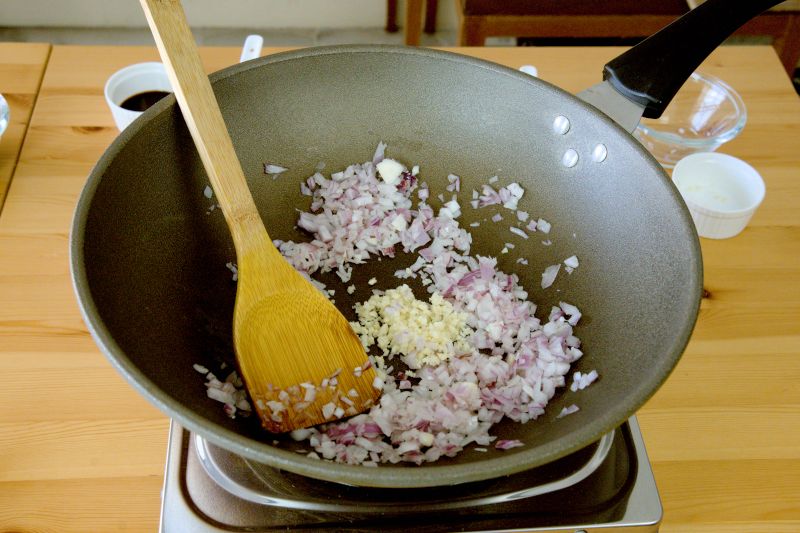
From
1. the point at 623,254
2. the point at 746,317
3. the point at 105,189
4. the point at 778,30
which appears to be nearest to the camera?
the point at 105,189

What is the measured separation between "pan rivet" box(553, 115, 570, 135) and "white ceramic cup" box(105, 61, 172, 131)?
624mm

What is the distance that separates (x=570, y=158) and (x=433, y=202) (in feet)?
0.69

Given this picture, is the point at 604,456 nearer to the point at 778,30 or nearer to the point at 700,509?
the point at 700,509

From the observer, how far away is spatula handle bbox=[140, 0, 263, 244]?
0.74 m

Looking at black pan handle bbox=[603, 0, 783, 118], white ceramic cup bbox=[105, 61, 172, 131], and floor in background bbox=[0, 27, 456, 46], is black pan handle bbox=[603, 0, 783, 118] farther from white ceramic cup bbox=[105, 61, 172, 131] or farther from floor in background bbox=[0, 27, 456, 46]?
floor in background bbox=[0, 27, 456, 46]

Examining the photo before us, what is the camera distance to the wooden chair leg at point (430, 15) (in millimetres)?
2436

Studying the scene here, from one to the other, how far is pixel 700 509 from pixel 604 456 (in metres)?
0.15

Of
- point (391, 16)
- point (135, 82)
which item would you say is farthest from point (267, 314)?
point (391, 16)

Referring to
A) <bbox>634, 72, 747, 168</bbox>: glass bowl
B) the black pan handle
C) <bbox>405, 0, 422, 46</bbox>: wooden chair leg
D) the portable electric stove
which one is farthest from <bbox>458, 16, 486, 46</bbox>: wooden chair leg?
the portable electric stove

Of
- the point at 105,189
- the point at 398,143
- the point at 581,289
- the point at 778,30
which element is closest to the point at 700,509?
the point at 581,289

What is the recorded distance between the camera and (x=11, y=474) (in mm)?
771

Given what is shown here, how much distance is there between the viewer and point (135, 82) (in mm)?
1113

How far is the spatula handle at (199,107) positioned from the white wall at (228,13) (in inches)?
73.7

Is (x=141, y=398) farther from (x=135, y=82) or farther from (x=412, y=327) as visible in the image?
(x=135, y=82)
